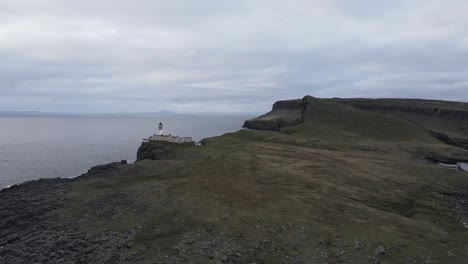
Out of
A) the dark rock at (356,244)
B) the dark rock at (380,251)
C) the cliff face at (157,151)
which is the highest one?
the cliff face at (157,151)

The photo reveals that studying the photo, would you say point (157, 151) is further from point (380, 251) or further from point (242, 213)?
point (380, 251)

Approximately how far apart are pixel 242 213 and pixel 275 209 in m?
4.09

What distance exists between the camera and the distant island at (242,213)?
30.4 metres

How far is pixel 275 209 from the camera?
41.0 metres

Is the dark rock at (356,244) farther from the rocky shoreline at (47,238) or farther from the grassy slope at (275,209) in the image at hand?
the rocky shoreline at (47,238)

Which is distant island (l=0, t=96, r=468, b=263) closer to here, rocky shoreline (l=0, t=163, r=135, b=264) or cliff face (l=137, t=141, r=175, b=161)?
rocky shoreline (l=0, t=163, r=135, b=264)

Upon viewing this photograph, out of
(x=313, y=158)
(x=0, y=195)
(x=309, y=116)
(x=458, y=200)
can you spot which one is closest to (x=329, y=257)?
(x=458, y=200)

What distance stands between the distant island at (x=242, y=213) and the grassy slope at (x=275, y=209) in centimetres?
15

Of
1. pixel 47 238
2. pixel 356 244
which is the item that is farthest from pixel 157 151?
pixel 356 244

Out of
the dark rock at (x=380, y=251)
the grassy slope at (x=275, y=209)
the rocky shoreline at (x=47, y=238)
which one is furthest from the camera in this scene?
the grassy slope at (x=275, y=209)

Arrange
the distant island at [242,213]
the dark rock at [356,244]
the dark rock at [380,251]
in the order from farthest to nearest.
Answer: the dark rock at [356,244], the distant island at [242,213], the dark rock at [380,251]

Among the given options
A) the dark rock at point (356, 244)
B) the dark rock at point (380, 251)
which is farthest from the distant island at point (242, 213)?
the dark rock at point (356, 244)

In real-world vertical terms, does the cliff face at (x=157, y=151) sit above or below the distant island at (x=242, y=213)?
above

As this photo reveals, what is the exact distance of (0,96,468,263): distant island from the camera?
3041 centimetres
